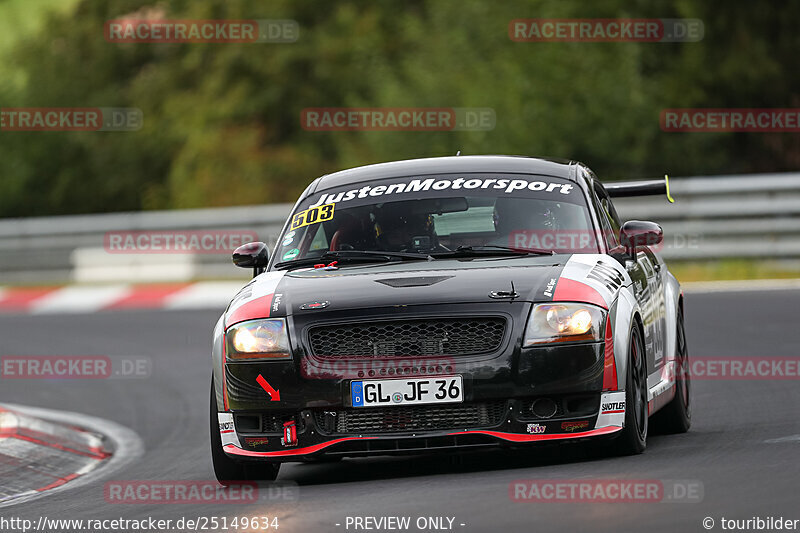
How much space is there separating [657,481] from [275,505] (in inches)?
63.0

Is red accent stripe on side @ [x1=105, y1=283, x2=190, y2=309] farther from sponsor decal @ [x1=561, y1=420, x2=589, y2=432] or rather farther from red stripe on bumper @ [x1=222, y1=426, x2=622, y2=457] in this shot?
sponsor decal @ [x1=561, y1=420, x2=589, y2=432]

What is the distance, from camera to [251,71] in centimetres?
4103

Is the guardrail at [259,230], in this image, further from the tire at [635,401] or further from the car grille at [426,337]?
the car grille at [426,337]

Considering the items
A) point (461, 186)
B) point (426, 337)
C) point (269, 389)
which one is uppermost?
point (461, 186)

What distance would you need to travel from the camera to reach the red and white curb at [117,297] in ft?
67.3

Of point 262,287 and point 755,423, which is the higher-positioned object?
point 262,287

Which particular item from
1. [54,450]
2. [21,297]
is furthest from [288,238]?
[21,297]

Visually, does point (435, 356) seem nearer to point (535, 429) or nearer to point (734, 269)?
point (535, 429)

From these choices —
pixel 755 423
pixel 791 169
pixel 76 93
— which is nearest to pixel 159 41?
pixel 76 93

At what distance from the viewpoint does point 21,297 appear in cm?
2250

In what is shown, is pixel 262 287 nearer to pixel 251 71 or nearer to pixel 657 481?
pixel 657 481

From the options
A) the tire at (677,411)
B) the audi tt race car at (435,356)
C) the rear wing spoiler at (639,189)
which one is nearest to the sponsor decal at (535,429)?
the audi tt race car at (435,356)

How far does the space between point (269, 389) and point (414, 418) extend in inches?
26.5

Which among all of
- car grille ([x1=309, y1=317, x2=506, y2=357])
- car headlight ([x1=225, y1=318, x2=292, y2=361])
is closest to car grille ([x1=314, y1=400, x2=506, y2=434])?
car grille ([x1=309, y1=317, x2=506, y2=357])
